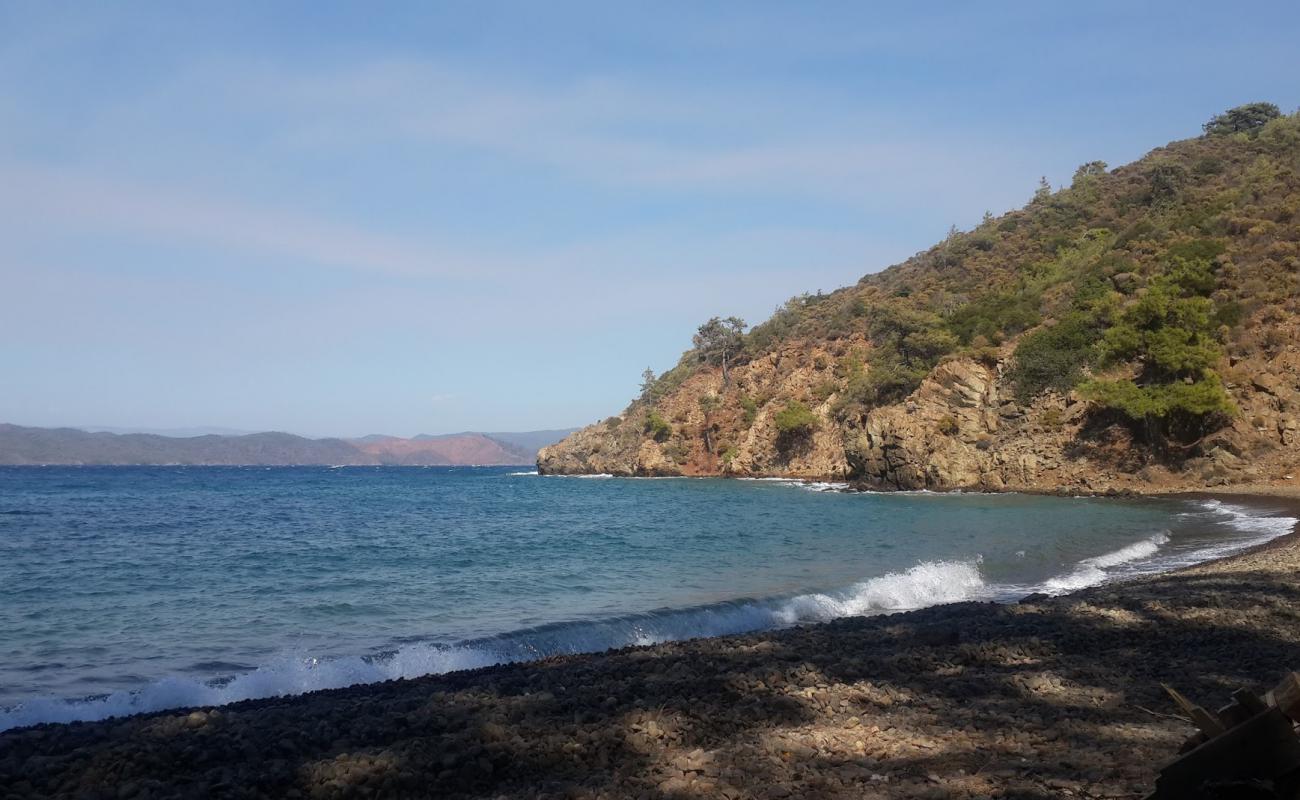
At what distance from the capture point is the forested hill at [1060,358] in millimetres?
39188

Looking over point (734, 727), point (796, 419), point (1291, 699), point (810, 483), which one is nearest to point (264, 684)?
point (734, 727)

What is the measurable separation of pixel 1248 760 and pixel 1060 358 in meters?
47.2

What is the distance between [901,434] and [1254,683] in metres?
44.2

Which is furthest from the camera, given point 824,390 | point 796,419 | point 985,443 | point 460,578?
point 824,390

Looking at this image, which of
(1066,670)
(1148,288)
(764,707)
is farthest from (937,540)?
(1148,288)

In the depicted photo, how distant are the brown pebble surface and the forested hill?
112 ft

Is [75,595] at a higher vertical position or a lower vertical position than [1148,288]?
lower

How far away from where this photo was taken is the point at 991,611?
1181cm

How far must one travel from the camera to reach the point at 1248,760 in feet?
11.4

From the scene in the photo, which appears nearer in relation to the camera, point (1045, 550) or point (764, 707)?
point (764, 707)

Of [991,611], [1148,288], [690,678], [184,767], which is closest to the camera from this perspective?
[184,767]

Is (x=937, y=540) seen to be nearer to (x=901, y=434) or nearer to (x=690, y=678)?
(x=690, y=678)

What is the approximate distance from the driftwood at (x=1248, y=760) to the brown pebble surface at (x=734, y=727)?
135cm

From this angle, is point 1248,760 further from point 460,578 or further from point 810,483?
point 810,483
